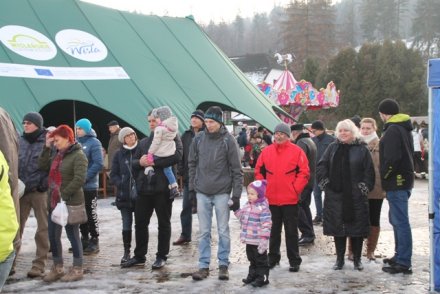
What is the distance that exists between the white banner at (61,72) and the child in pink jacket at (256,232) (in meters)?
7.27

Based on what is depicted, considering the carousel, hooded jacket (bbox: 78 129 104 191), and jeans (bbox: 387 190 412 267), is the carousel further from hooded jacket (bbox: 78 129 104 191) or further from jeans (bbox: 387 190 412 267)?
jeans (bbox: 387 190 412 267)

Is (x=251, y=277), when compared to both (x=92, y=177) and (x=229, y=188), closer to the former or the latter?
(x=229, y=188)

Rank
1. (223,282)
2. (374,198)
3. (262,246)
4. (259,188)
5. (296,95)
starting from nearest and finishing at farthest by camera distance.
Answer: (262,246), (259,188), (223,282), (374,198), (296,95)

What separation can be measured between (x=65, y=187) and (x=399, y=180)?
3.57 metres

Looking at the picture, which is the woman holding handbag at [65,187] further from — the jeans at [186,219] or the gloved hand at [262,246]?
the jeans at [186,219]

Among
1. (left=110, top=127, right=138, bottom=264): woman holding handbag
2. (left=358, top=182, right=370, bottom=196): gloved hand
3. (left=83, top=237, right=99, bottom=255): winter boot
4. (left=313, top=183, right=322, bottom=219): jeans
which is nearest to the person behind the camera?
(left=358, top=182, right=370, bottom=196): gloved hand

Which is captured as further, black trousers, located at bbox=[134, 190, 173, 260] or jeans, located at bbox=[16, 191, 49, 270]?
black trousers, located at bbox=[134, 190, 173, 260]

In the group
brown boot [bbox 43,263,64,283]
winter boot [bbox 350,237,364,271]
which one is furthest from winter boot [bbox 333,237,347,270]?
brown boot [bbox 43,263,64,283]

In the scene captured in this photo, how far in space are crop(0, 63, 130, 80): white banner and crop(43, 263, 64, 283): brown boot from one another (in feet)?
20.4

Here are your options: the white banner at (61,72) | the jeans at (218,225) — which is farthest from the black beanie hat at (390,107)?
the white banner at (61,72)

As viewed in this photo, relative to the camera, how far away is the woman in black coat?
6.07 meters

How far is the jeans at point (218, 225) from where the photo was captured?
5895 mm

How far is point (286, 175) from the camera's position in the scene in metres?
6.10

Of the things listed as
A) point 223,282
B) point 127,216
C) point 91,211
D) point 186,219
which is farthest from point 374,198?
point 91,211
